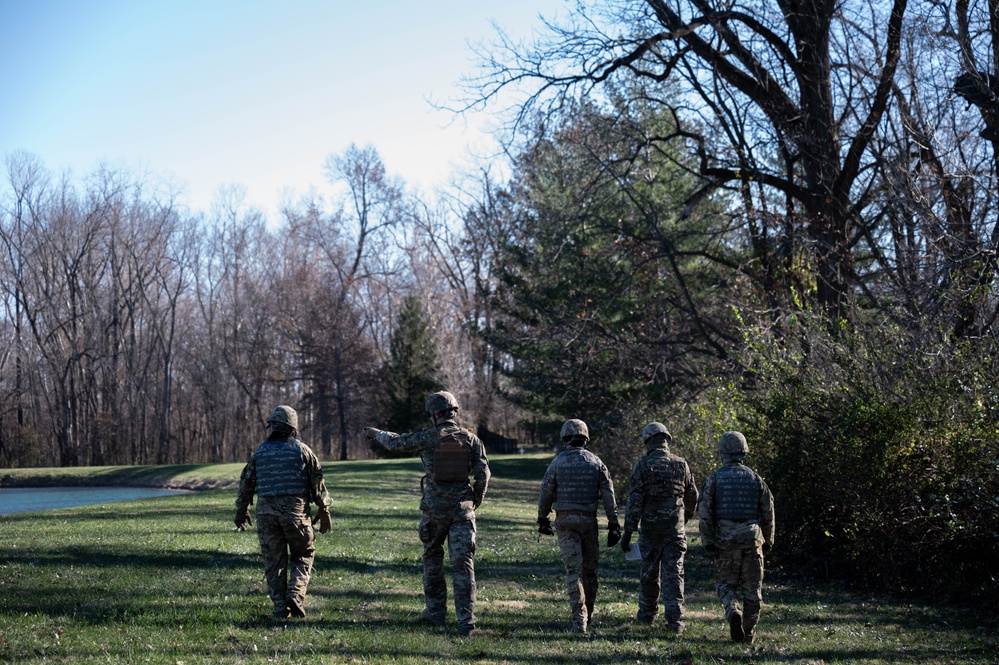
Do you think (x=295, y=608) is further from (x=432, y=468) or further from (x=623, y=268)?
(x=623, y=268)

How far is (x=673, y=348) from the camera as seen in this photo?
26.2 meters

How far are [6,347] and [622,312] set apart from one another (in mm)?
46789

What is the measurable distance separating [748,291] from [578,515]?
17.1 meters

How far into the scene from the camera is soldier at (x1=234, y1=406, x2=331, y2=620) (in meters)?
9.22

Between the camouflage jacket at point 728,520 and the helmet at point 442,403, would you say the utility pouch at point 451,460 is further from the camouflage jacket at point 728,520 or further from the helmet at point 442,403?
the camouflage jacket at point 728,520

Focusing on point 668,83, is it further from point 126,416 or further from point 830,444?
point 126,416

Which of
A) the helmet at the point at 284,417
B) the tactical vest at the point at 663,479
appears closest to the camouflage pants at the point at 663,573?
the tactical vest at the point at 663,479

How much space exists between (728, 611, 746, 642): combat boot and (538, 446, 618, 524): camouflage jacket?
141cm

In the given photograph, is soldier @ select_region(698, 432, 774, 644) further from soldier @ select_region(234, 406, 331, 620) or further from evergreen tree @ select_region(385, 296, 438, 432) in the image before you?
evergreen tree @ select_region(385, 296, 438, 432)

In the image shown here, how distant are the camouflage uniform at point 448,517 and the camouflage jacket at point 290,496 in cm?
76

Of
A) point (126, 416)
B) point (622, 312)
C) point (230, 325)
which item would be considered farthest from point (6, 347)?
point (622, 312)

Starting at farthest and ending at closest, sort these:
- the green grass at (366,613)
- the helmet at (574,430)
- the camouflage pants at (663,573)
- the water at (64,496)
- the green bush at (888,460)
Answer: the water at (64,496) → the green bush at (888,460) → the helmet at (574,430) → the camouflage pants at (663,573) → the green grass at (366,613)

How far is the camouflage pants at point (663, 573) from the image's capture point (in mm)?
9570

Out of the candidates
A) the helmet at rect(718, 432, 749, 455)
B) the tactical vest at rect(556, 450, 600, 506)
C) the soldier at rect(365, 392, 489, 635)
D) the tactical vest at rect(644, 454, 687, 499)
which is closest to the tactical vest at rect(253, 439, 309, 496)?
the soldier at rect(365, 392, 489, 635)
